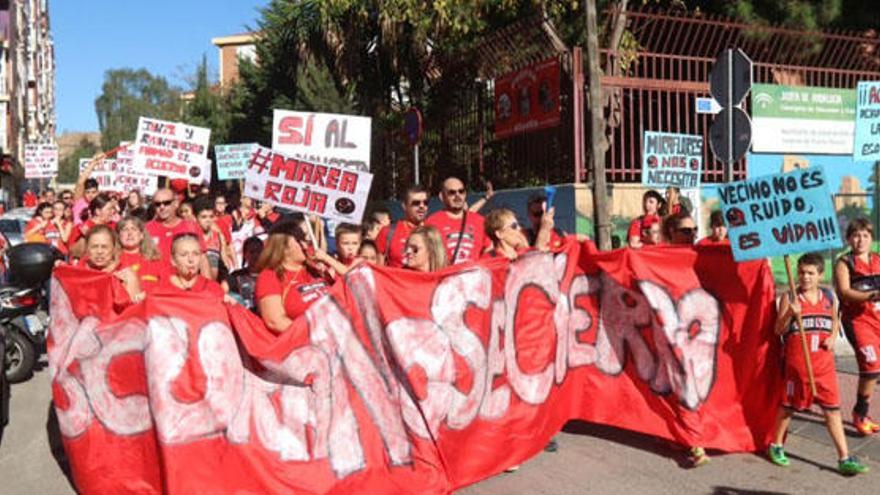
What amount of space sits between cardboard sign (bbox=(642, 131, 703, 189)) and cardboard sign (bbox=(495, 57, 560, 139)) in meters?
2.49

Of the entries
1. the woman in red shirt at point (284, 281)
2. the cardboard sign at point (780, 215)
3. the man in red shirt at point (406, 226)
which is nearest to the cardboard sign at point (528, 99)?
the man in red shirt at point (406, 226)

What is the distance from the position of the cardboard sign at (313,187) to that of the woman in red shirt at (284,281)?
0.79 m

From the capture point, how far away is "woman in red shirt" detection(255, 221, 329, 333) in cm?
531

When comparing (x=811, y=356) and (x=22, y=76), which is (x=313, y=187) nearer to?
(x=811, y=356)

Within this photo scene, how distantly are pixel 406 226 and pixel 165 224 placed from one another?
7.21ft

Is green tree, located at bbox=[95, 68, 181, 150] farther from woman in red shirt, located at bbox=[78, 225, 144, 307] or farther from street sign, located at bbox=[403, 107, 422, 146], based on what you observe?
woman in red shirt, located at bbox=[78, 225, 144, 307]

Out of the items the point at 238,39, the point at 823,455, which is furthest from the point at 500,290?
the point at 238,39

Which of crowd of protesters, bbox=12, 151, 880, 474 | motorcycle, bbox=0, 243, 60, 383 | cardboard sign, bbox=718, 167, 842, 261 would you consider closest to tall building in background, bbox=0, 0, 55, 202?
motorcycle, bbox=0, 243, 60, 383

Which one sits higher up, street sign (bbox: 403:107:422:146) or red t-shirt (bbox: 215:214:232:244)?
street sign (bbox: 403:107:422:146)

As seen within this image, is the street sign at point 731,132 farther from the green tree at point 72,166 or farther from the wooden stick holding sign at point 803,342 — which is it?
the green tree at point 72,166

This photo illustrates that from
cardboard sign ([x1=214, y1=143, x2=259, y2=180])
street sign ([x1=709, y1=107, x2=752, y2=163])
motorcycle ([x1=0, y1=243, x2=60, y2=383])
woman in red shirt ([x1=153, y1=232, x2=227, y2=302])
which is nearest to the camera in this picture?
woman in red shirt ([x1=153, y1=232, x2=227, y2=302])

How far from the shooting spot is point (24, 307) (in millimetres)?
8836

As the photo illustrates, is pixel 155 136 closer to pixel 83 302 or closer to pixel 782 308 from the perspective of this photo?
pixel 83 302

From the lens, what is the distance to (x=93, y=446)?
5.20 m
